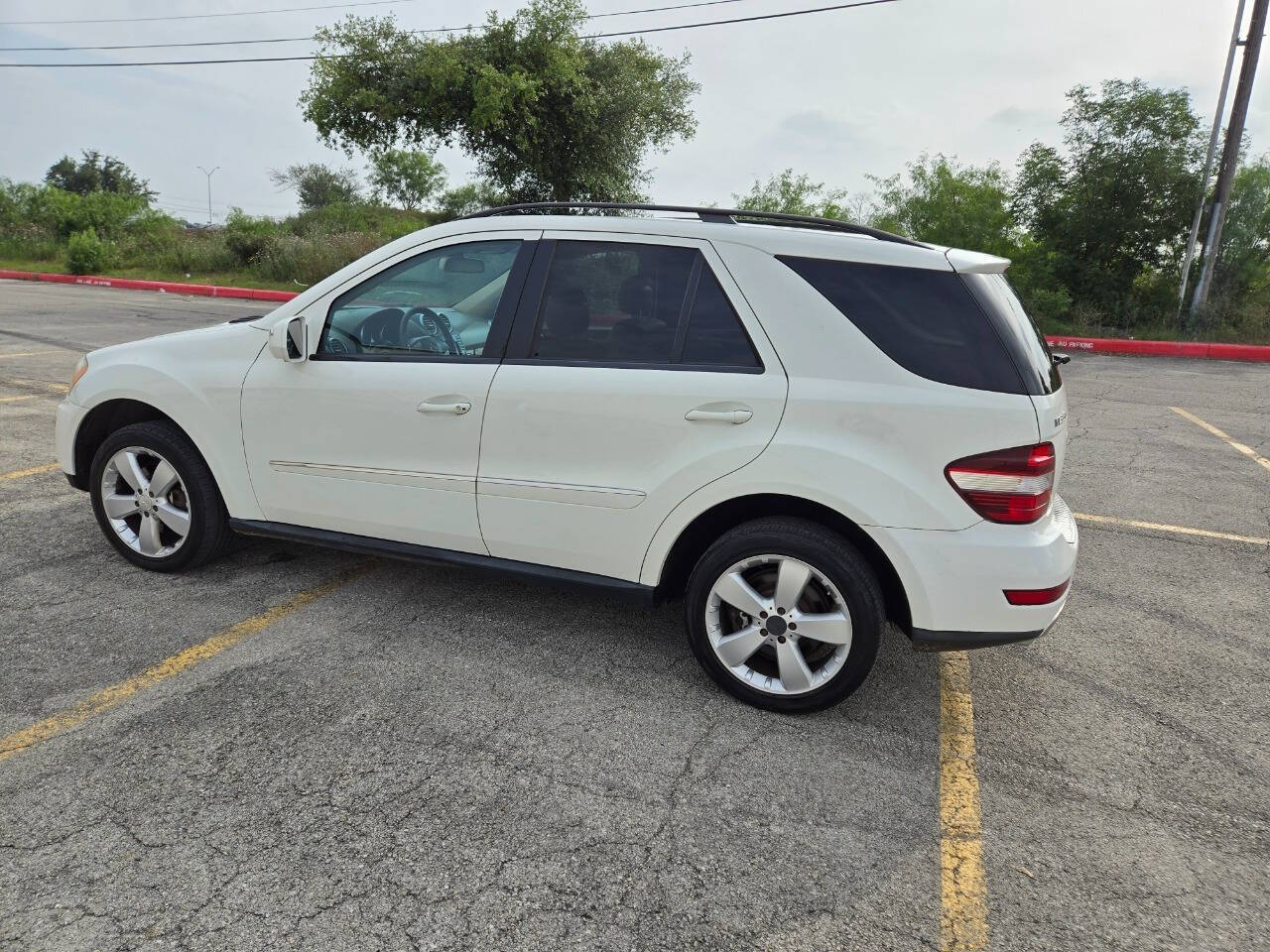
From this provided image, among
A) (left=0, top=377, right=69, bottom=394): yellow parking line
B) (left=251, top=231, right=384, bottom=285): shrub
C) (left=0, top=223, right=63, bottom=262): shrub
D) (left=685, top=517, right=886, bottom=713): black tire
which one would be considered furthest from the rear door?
(left=0, top=223, right=63, bottom=262): shrub

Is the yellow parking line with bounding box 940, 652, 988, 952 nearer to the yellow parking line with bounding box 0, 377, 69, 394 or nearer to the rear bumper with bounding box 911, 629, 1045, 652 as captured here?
the rear bumper with bounding box 911, 629, 1045, 652

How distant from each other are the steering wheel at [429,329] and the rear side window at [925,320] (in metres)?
1.53

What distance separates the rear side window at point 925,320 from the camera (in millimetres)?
2932

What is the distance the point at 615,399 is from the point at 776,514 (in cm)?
73

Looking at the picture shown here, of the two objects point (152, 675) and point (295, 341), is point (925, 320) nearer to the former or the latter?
point (295, 341)

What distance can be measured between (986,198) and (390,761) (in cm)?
1908

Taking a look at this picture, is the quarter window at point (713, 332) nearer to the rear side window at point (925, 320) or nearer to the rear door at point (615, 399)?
the rear door at point (615, 399)

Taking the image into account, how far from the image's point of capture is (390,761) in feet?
9.34

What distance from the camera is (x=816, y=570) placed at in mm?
3055

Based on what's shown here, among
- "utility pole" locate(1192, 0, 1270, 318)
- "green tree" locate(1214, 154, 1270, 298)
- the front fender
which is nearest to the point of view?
the front fender

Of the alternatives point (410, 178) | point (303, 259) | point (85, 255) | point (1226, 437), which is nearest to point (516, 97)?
point (303, 259)

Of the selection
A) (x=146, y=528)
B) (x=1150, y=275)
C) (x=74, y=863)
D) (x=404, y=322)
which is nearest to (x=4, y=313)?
(x=146, y=528)

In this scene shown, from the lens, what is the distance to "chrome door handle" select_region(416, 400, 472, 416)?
3.47 m

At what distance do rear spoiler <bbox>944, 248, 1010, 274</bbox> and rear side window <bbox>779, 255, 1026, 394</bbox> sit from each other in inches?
1.8
